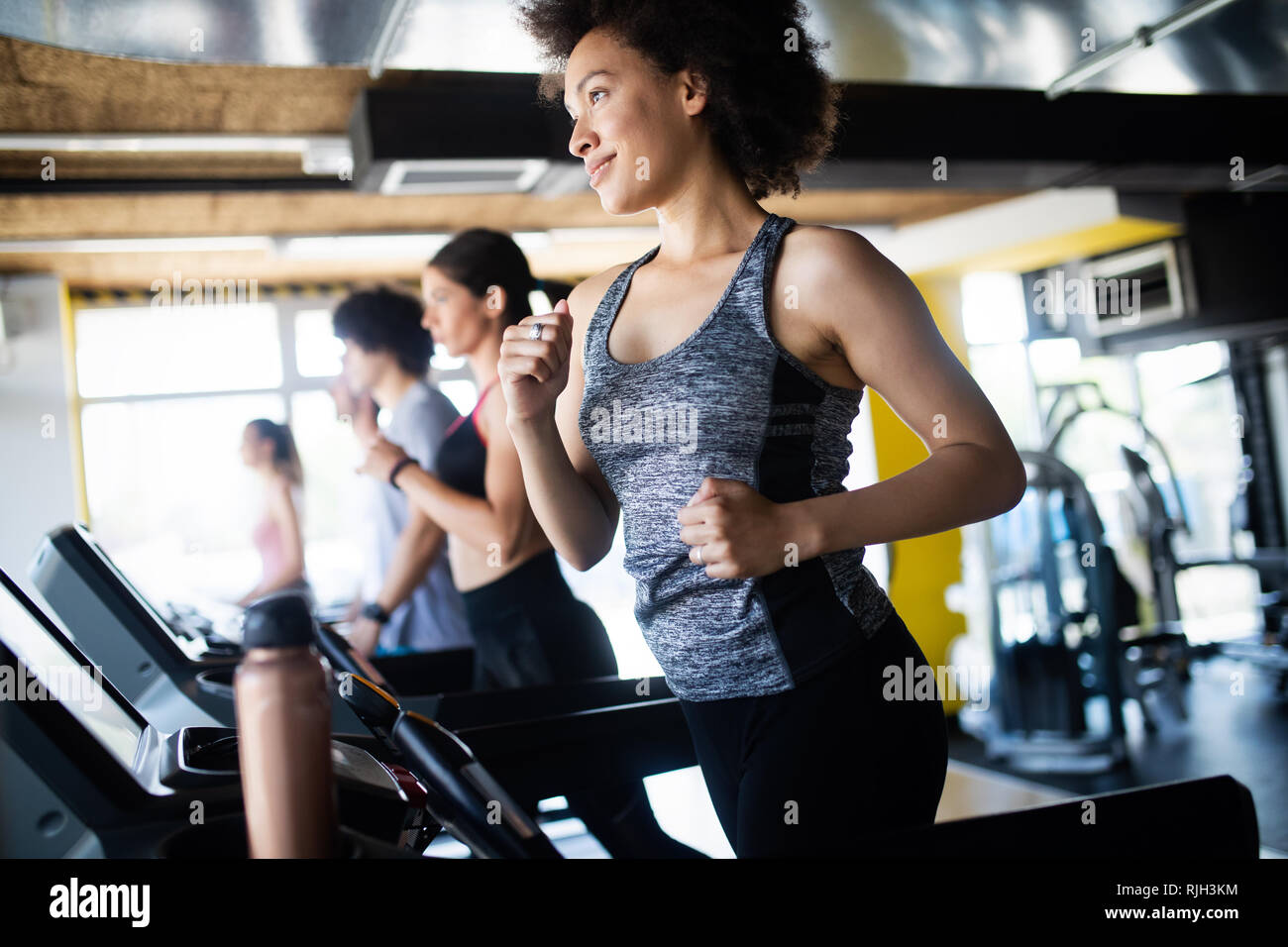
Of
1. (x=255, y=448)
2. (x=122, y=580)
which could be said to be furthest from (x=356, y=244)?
(x=122, y=580)

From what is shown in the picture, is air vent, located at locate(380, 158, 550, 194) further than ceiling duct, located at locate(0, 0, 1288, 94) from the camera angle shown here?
Yes

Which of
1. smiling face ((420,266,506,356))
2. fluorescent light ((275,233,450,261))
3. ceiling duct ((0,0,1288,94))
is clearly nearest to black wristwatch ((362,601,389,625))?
smiling face ((420,266,506,356))

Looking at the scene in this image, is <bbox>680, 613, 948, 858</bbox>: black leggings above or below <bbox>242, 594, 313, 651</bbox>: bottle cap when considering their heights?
below

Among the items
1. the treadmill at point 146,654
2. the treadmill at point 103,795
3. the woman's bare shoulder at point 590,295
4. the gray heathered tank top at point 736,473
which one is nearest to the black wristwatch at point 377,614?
the treadmill at point 146,654

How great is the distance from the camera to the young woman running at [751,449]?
98 centimetres

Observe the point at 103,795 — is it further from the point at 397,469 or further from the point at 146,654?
the point at 397,469

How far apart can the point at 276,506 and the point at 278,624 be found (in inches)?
149

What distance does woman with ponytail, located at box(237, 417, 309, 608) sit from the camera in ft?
13.4

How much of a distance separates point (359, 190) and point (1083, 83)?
257cm

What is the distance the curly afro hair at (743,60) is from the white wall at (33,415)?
6.18 metres

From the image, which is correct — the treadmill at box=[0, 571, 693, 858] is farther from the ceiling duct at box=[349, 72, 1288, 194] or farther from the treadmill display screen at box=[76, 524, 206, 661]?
the ceiling duct at box=[349, 72, 1288, 194]

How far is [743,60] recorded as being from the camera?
3.96ft

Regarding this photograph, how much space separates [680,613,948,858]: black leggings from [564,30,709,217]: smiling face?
54 centimetres
